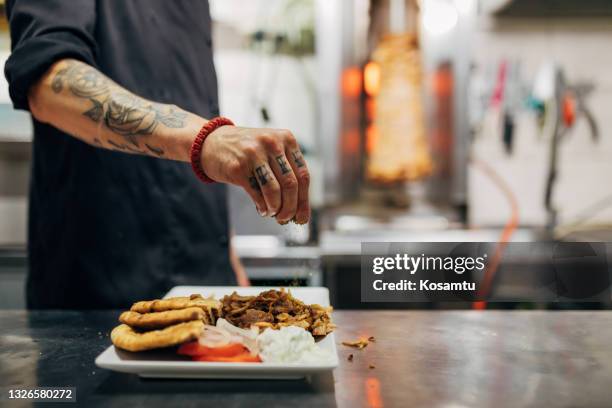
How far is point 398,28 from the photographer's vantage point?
246cm

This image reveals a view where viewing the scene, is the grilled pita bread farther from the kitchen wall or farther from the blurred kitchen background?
the kitchen wall

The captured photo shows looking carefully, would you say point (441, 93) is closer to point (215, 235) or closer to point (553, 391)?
point (215, 235)

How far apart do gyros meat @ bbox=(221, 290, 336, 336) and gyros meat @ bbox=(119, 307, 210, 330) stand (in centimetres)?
11

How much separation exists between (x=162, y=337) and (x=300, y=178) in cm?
29

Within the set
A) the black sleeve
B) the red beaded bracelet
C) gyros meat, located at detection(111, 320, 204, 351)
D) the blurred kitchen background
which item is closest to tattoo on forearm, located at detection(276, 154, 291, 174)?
the red beaded bracelet

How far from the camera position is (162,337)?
689 millimetres

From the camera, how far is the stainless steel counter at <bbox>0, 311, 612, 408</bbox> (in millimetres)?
670

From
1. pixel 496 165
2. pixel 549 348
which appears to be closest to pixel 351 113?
pixel 496 165

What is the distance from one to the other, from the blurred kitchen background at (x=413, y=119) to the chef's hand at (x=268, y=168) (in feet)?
4.32

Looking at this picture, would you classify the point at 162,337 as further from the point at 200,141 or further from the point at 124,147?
the point at 124,147

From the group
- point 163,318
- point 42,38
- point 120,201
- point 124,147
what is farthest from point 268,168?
point 120,201

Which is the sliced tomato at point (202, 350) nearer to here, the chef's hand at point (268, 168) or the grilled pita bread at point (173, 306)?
the grilled pita bread at point (173, 306)

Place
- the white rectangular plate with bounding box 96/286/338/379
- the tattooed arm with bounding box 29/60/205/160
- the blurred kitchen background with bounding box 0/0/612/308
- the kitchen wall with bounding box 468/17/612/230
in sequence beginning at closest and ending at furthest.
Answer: the white rectangular plate with bounding box 96/286/338/379 < the tattooed arm with bounding box 29/60/205/160 < the blurred kitchen background with bounding box 0/0/612/308 < the kitchen wall with bounding box 468/17/612/230

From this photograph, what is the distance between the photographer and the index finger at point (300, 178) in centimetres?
80
